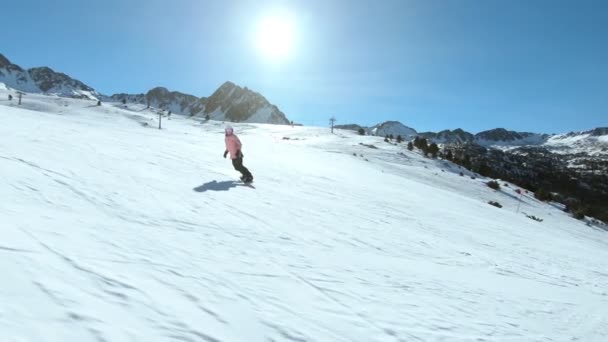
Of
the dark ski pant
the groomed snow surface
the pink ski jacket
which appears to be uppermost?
the pink ski jacket

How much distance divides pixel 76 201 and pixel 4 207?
143 cm

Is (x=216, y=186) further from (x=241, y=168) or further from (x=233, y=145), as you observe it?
(x=233, y=145)

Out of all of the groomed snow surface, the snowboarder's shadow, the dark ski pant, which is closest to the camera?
the groomed snow surface

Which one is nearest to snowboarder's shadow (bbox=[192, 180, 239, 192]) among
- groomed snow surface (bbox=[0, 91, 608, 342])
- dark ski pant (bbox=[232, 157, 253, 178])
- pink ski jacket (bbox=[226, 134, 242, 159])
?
groomed snow surface (bbox=[0, 91, 608, 342])

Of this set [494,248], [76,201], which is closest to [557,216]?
[494,248]

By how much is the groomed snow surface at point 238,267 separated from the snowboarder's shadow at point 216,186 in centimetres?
9

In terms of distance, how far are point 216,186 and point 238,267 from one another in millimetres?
6320

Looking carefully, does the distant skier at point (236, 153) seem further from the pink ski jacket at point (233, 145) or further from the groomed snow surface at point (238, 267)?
the groomed snow surface at point (238, 267)

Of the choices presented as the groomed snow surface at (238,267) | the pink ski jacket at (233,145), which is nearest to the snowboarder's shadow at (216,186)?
the groomed snow surface at (238,267)

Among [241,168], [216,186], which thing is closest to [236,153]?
[241,168]

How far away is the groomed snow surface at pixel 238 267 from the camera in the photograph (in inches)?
138

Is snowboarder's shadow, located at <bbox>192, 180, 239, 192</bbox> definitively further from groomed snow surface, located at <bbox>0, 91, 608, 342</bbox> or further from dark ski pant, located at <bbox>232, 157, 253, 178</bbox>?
dark ski pant, located at <bbox>232, 157, 253, 178</bbox>

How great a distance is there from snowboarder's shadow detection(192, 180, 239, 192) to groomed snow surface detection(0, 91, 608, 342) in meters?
0.09

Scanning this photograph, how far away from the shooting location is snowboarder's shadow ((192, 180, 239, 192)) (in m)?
10.6
